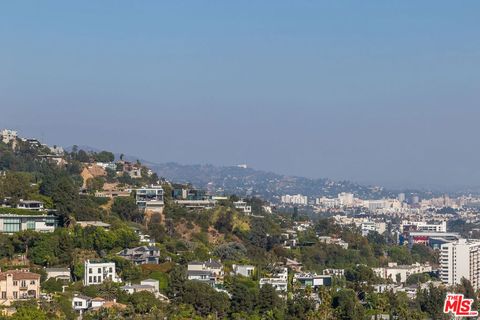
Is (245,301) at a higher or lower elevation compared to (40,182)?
lower

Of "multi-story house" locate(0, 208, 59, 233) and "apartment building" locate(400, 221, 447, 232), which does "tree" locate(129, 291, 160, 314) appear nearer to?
"multi-story house" locate(0, 208, 59, 233)

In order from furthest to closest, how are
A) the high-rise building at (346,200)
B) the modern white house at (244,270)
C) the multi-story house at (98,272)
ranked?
the high-rise building at (346,200) < the modern white house at (244,270) < the multi-story house at (98,272)

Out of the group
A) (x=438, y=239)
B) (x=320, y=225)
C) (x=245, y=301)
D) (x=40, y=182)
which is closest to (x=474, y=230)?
(x=438, y=239)

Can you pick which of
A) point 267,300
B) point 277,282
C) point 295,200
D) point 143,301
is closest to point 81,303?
point 143,301

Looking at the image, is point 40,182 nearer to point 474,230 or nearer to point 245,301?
point 245,301

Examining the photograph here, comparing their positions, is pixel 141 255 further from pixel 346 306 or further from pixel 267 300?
pixel 346 306

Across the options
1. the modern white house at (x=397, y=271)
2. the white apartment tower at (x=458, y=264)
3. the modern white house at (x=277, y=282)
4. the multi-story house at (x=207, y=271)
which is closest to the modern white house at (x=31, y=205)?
the multi-story house at (x=207, y=271)

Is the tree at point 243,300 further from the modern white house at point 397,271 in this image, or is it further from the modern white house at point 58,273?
the modern white house at point 397,271
